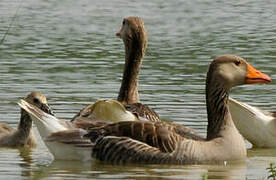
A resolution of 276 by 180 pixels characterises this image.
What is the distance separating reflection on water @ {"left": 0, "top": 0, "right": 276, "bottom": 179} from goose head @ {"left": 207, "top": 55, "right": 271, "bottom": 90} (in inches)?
38.7

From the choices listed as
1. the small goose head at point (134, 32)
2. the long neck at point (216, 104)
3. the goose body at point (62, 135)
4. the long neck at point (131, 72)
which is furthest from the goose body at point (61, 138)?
the small goose head at point (134, 32)

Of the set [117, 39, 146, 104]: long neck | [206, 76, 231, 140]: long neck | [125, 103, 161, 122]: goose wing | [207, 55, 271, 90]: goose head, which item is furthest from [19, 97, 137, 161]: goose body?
[117, 39, 146, 104]: long neck

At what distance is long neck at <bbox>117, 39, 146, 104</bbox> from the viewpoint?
15070mm

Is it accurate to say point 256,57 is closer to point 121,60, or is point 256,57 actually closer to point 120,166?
point 121,60

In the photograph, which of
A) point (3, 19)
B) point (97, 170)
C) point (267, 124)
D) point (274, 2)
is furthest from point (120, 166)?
point (274, 2)

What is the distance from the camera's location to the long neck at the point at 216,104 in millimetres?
12812

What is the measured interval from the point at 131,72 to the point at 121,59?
6445 mm

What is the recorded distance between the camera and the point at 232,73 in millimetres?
12883

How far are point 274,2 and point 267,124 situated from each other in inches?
747

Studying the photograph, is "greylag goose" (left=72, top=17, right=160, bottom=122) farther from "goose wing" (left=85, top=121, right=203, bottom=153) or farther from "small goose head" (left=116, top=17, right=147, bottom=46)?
"goose wing" (left=85, top=121, right=203, bottom=153)

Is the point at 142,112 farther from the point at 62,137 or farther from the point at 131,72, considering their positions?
the point at 131,72

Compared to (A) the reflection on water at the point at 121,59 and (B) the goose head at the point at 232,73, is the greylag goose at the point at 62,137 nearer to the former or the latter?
(A) the reflection on water at the point at 121,59

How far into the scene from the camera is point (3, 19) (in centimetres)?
2773

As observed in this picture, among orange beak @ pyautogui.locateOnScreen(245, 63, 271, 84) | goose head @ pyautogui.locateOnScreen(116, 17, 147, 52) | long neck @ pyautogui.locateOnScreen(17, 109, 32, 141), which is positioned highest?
goose head @ pyautogui.locateOnScreen(116, 17, 147, 52)
